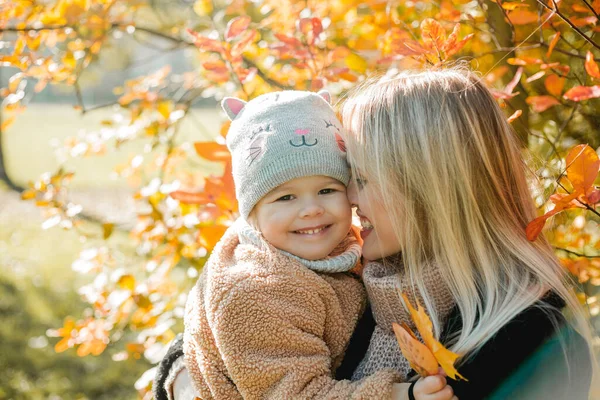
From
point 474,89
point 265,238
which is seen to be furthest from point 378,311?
Result: point 474,89

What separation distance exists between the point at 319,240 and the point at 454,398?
1.57 feet

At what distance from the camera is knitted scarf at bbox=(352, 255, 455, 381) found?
146 cm

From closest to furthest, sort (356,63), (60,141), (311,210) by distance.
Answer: (311,210)
(356,63)
(60,141)

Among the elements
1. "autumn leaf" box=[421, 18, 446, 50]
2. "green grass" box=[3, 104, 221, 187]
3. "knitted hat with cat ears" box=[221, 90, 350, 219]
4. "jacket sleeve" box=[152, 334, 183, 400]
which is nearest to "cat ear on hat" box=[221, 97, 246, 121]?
"knitted hat with cat ears" box=[221, 90, 350, 219]

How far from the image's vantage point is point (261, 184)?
1.56m

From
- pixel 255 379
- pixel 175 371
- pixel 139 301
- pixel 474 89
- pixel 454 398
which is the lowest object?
pixel 139 301

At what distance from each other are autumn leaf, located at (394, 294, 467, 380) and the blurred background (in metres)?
0.47

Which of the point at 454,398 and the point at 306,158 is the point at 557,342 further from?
the point at 306,158

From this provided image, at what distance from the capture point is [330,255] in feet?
5.43

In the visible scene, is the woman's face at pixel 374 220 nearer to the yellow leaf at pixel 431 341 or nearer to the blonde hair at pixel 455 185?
the blonde hair at pixel 455 185

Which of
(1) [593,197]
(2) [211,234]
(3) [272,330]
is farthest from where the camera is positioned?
(2) [211,234]

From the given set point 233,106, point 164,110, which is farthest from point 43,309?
point 233,106

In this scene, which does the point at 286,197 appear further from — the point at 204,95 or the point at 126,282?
the point at 204,95

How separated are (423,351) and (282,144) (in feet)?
2.04
